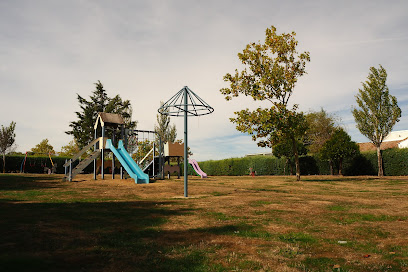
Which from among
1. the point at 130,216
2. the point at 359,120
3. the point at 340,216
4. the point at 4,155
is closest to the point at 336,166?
the point at 359,120

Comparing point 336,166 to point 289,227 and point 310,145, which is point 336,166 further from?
point 289,227

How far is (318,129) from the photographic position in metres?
55.7

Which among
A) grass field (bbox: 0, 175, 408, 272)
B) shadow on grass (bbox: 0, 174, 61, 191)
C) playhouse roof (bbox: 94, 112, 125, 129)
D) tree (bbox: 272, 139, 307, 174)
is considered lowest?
grass field (bbox: 0, 175, 408, 272)

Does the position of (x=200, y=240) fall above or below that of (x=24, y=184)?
below

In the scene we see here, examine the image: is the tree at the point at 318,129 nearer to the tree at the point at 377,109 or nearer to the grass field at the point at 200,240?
the tree at the point at 377,109

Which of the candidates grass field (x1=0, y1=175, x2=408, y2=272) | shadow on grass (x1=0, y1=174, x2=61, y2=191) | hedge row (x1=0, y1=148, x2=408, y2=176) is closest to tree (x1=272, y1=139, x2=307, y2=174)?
hedge row (x1=0, y1=148, x2=408, y2=176)

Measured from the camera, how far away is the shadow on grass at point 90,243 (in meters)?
4.23

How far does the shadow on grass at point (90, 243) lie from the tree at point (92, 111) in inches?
1912

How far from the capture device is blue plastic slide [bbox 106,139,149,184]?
2091cm

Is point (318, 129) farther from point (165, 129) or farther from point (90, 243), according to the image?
point (90, 243)

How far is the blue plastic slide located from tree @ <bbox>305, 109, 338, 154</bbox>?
39141 millimetres

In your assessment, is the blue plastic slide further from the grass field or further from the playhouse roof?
the grass field

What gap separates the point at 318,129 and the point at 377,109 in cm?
1992

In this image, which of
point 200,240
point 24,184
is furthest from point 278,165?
point 200,240
